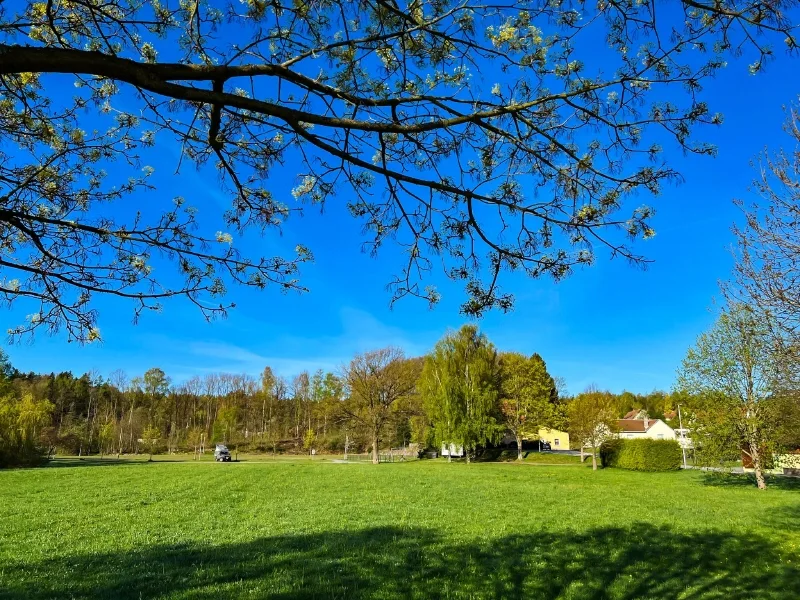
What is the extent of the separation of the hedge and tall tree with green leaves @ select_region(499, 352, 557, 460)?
6.90 m

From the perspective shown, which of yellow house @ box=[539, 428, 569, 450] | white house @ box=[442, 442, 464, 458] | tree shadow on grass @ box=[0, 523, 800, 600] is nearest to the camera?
tree shadow on grass @ box=[0, 523, 800, 600]

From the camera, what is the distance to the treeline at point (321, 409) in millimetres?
39469

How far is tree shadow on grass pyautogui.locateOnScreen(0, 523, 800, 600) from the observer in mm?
5473

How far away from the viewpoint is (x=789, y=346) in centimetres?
875

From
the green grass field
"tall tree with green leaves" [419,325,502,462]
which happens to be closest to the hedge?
"tall tree with green leaves" [419,325,502,462]

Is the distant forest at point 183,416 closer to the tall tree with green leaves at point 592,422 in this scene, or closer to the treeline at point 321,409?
the treeline at point 321,409

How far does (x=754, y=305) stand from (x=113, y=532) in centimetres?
1254

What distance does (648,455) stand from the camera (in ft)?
108

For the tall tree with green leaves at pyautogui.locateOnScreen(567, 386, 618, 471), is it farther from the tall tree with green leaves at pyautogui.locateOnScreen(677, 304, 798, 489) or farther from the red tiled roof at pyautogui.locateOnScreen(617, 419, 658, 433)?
the red tiled roof at pyautogui.locateOnScreen(617, 419, 658, 433)

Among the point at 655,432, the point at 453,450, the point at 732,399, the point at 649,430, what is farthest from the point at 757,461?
the point at 655,432

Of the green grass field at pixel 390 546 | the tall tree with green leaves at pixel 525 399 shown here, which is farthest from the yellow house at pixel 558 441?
the green grass field at pixel 390 546

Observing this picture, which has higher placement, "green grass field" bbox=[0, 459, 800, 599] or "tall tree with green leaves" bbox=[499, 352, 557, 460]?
"tall tree with green leaves" bbox=[499, 352, 557, 460]

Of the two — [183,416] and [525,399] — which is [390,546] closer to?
[525,399]

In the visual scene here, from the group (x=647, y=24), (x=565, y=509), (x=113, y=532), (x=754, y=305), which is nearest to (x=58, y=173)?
(x=647, y=24)
